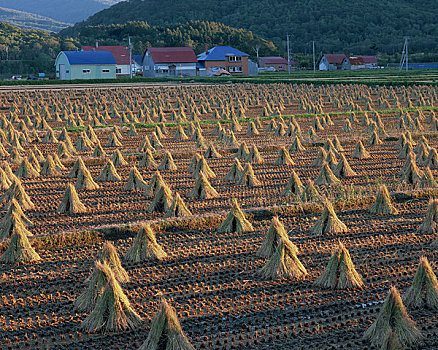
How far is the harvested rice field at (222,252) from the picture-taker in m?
7.50

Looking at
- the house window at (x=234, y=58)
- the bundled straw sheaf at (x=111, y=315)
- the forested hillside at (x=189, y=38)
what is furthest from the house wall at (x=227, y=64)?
the bundled straw sheaf at (x=111, y=315)

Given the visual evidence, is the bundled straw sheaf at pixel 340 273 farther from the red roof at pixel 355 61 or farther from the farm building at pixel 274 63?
the farm building at pixel 274 63

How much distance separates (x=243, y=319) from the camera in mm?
7852

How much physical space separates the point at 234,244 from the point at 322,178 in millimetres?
4719

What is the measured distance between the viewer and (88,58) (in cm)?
7288

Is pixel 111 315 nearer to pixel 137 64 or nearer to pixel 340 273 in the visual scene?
pixel 340 273

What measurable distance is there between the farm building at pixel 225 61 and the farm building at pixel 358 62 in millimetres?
23129

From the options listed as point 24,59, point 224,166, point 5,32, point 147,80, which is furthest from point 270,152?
point 5,32

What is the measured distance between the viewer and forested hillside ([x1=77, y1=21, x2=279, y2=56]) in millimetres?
103750

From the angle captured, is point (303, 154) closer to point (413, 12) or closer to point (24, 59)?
point (24, 59)

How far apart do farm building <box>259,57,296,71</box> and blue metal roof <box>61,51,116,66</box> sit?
3919 centimetres

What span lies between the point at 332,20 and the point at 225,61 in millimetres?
60195

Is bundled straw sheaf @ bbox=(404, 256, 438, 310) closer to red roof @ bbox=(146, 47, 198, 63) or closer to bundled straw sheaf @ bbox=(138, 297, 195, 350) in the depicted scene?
bundled straw sheaf @ bbox=(138, 297, 195, 350)

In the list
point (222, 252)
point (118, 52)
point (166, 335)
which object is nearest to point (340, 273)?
point (222, 252)
